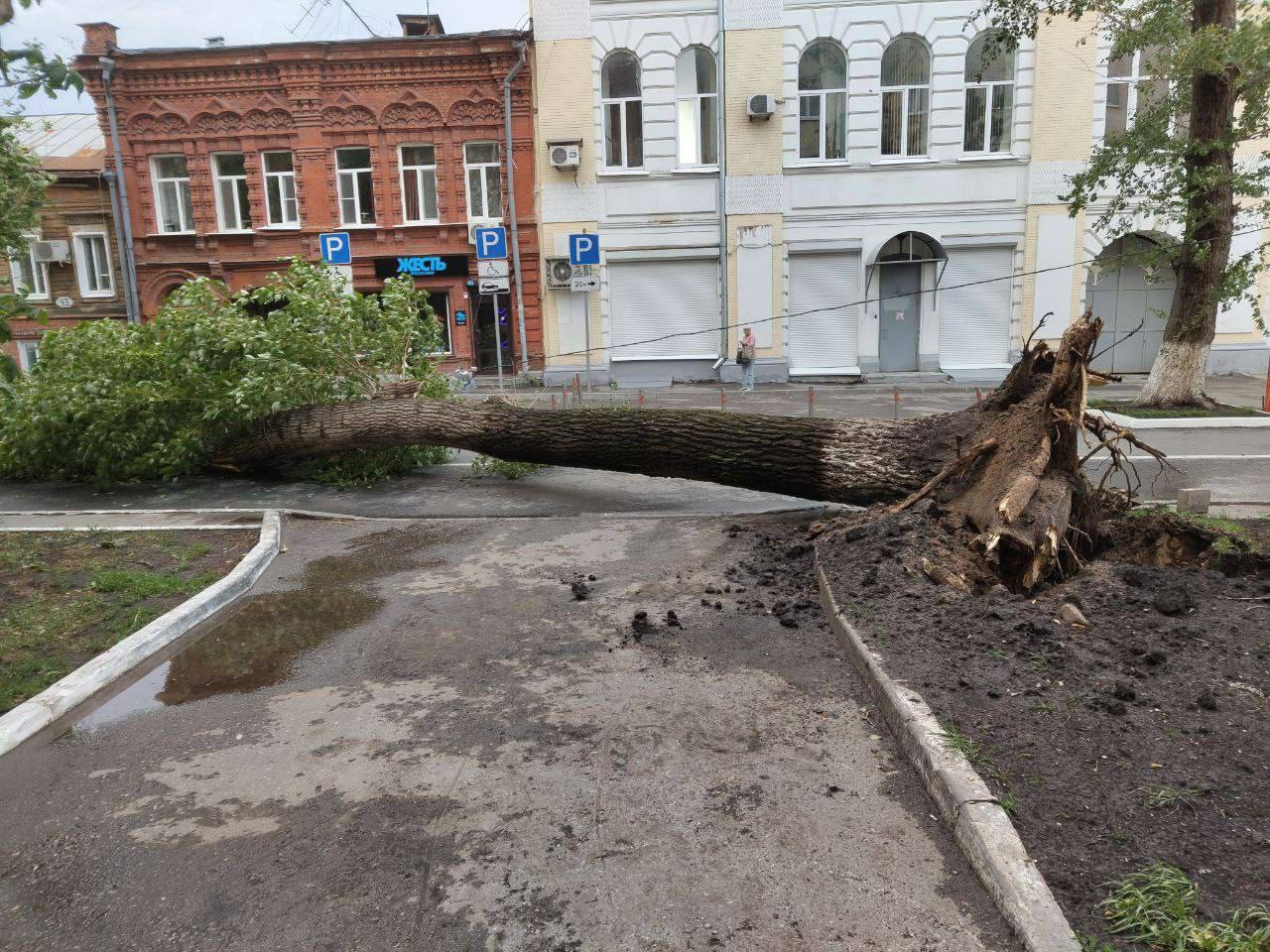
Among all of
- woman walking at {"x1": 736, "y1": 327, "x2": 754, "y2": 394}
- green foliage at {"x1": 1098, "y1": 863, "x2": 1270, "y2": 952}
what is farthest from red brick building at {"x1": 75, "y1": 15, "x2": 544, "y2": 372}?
green foliage at {"x1": 1098, "y1": 863, "x2": 1270, "y2": 952}

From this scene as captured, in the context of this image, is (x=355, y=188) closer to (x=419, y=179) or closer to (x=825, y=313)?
(x=419, y=179)

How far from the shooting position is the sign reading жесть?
23328 millimetres

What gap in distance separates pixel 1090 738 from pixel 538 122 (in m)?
21.6

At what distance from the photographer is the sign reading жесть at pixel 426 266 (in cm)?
2333

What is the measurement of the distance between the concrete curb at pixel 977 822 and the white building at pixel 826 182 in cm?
1900

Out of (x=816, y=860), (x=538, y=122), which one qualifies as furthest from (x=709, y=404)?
(x=816, y=860)

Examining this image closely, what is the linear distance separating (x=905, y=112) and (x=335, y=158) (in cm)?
1476

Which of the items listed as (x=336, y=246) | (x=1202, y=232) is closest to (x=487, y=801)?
(x=1202, y=232)

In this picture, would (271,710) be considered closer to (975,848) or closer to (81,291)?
(975,848)

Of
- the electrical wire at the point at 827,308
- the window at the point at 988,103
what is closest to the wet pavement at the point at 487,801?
the electrical wire at the point at 827,308

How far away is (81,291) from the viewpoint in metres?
25.4

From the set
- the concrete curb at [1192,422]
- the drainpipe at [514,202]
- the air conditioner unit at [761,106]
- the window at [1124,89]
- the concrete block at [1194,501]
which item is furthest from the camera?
the drainpipe at [514,202]

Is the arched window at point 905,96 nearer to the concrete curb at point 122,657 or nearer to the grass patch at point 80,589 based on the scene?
the grass patch at point 80,589

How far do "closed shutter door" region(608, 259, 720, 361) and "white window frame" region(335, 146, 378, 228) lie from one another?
22.2 feet
